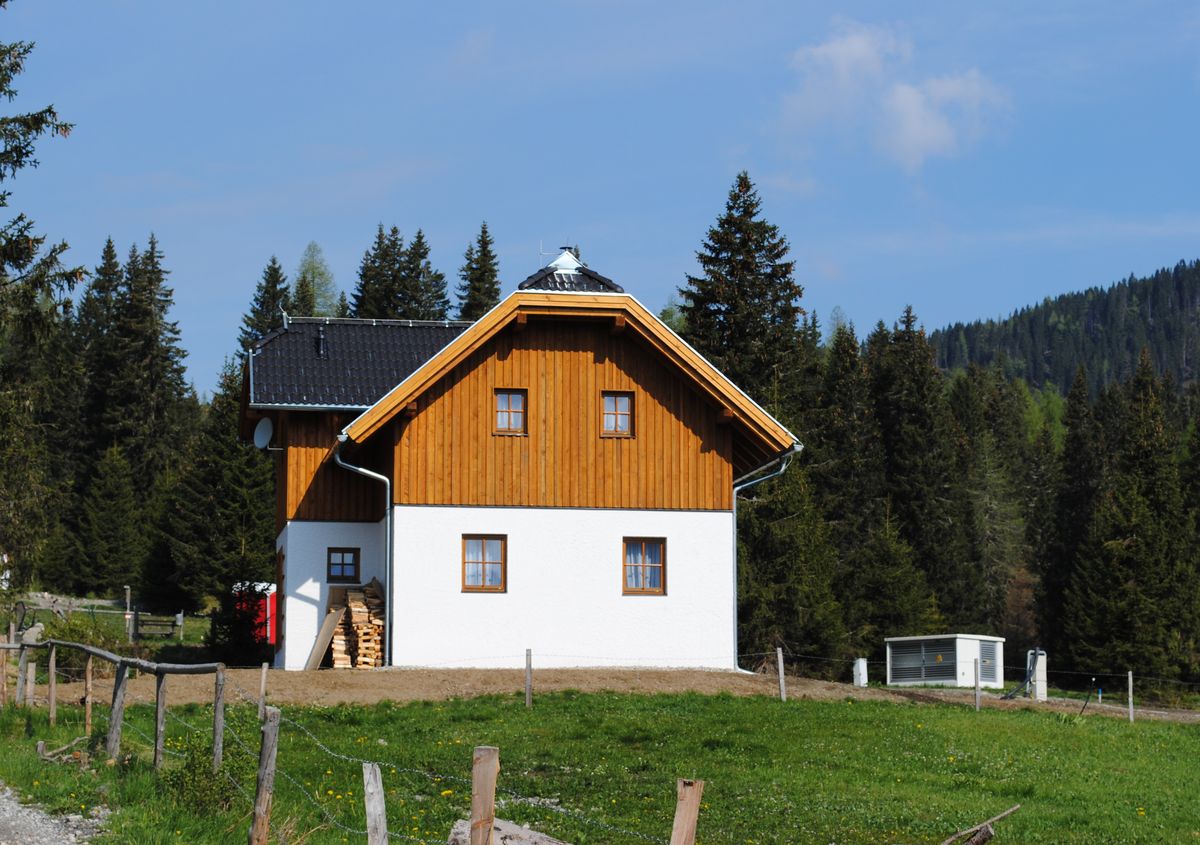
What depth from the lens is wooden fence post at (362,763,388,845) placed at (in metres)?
10.4

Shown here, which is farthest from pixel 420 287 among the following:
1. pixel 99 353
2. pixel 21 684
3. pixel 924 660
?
pixel 21 684

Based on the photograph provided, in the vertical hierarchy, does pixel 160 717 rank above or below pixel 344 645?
above

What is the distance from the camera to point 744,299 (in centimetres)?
6003

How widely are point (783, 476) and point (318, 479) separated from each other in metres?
24.8

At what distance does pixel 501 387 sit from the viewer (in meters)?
31.8

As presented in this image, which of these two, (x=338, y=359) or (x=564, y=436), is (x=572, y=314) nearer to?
(x=564, y=436)

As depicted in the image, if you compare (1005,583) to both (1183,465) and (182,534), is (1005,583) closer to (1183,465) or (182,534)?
(1183,465)

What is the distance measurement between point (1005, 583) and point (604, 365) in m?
63.2

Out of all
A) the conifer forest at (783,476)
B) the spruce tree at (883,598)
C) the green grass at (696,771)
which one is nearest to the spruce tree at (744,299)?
the conifer forest at (783,476)

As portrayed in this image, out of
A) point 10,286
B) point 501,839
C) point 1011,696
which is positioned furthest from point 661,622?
point 501,839

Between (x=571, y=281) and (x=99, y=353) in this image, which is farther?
(x=99, y=353)

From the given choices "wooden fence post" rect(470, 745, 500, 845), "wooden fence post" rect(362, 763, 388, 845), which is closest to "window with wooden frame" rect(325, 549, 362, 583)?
"wooden fence post" rect(362, 763, 388, 845)

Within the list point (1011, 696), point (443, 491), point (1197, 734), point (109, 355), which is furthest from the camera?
point (109, 355)

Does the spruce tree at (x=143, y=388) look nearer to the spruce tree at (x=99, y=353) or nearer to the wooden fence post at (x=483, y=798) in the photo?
the spruce tree at (x=99, y=353)
